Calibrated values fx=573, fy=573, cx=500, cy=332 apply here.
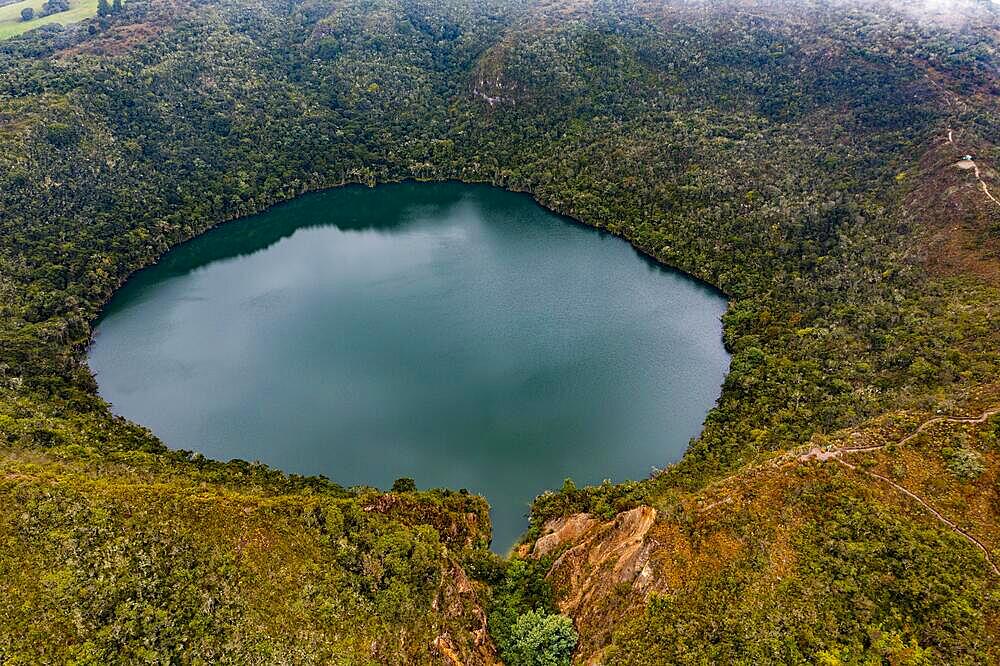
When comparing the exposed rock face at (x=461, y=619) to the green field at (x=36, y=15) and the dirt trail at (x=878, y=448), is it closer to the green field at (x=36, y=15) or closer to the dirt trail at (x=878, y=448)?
the dirt trail at (x=878, y=448)

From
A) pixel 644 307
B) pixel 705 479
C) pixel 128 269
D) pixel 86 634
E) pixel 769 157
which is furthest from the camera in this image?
pixel 769 157

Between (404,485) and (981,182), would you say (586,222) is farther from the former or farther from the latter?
(404,485)

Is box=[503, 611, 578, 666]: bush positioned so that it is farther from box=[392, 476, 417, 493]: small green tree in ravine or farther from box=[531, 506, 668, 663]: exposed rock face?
box=[392, 476, 417, 493]: small green tree in ravine

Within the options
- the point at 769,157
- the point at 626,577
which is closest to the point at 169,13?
the point at 769,157

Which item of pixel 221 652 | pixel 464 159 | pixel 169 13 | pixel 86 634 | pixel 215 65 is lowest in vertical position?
pixel 221 652

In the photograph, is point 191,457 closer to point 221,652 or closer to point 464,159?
point 221,652

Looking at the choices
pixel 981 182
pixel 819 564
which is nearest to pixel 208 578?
pixel 819 564
